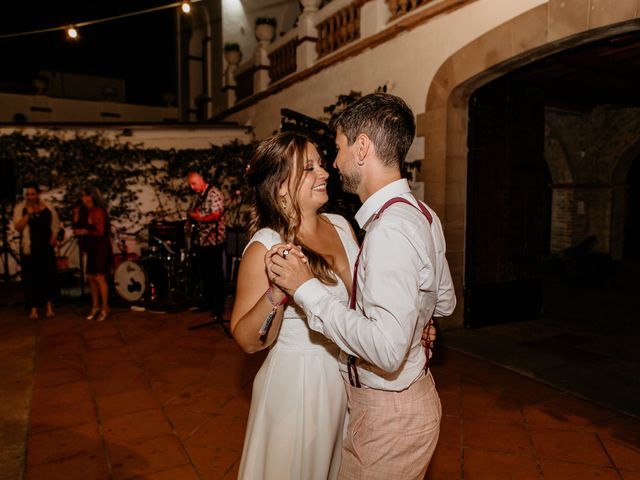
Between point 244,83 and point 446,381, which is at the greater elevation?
point 244,83

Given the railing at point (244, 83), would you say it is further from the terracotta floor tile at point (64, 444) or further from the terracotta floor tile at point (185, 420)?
the terracotta floor tile at point (64, 444)

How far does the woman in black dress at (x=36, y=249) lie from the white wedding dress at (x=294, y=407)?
5514 mm

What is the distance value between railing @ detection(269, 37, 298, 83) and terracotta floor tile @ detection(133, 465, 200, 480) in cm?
723

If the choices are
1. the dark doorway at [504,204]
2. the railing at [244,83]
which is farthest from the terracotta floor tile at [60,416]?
the railing at [244,83]

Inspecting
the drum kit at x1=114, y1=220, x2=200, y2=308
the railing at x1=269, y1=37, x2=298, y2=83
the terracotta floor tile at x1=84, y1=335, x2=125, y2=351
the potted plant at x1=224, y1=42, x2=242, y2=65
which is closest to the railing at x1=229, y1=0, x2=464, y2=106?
the railing at x1=269, y1=37, x2=298, y2=83

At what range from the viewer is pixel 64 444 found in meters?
2.94

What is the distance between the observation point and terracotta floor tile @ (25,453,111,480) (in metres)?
2.59

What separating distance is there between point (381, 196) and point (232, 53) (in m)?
11.3

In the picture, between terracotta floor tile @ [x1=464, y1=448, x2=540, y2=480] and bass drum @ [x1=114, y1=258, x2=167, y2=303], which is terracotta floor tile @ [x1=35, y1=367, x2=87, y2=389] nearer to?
bass drum @ [x1=114, y1=258, x2=167, y2=303]

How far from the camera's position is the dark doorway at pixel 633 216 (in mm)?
9570

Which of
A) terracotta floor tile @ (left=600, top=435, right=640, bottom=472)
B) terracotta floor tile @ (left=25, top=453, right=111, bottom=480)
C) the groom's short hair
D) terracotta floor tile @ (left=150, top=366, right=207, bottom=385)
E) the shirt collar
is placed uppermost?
the groom's short hair

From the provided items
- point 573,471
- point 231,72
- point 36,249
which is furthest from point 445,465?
point 231,72

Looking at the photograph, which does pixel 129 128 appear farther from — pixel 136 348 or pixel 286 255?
pixel 286 255

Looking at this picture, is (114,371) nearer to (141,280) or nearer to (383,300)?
(141,280)
